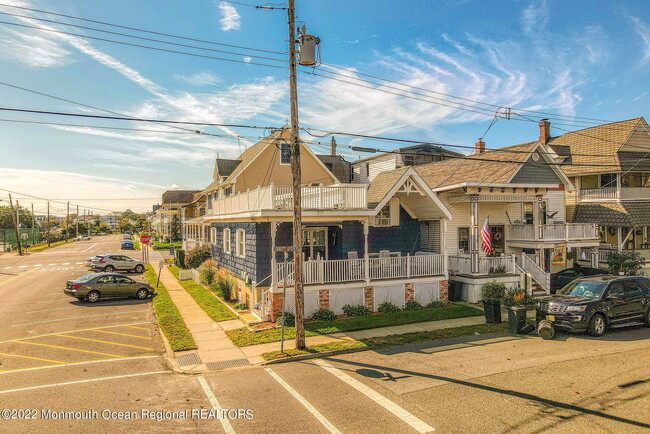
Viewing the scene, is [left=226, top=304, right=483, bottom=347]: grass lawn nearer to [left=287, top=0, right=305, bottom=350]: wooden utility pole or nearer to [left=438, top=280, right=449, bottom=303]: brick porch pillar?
[left=438, top=280, right=449, bottom=303]: brick porch pillar

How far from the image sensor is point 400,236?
67.9ft

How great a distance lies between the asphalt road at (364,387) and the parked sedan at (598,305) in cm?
47

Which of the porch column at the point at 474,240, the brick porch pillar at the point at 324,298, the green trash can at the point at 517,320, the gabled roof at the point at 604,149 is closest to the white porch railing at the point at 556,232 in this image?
the porch column at the point at 474,240

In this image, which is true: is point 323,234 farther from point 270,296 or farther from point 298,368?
point 298,368

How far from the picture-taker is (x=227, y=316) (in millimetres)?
16844

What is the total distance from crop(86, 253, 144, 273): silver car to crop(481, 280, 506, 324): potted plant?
28.4 meters

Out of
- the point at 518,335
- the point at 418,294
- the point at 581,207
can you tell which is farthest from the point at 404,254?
the point at 581,207

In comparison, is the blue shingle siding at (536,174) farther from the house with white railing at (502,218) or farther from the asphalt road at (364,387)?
the asphalt road at (364,387)

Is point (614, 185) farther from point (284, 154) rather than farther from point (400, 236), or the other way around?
point (284, 154)

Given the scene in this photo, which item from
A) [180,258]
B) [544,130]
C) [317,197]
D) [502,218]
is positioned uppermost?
[544,130]

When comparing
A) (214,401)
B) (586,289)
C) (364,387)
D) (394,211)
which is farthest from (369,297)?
(214,401)

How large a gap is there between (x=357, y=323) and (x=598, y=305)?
26.8 ft

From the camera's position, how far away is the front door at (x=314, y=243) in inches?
745

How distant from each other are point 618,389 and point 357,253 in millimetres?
11103
